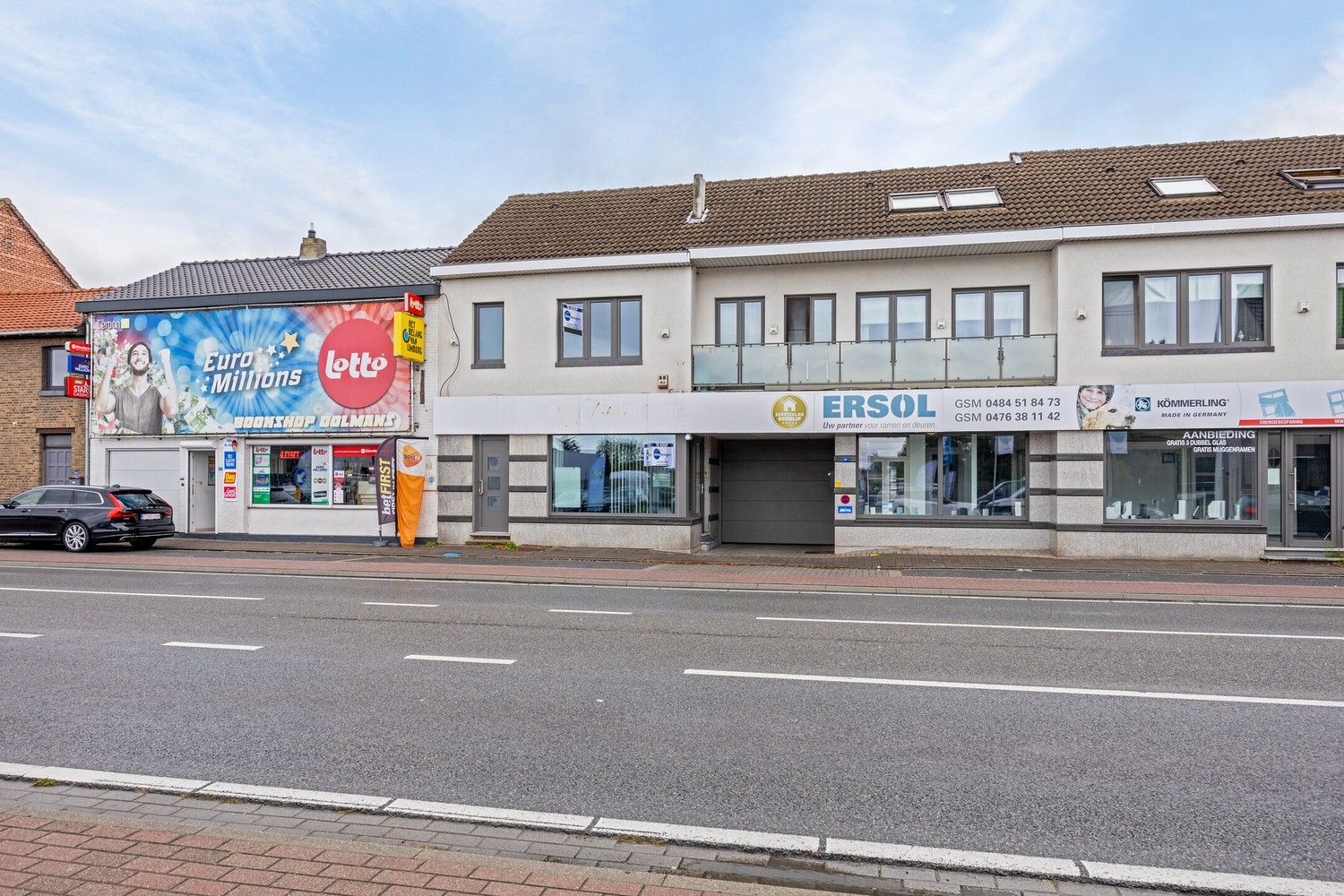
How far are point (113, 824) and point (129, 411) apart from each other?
71.1ft

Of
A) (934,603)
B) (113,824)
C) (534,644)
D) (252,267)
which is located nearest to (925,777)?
(113,824)

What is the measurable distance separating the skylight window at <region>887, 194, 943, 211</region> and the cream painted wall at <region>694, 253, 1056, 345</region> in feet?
4.34

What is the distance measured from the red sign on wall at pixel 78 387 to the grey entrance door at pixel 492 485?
10390 millimetres

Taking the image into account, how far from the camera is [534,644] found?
905cm

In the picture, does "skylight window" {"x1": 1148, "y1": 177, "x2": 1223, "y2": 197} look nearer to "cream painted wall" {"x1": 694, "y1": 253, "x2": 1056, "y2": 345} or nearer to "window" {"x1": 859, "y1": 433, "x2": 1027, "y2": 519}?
"cream painted wall" {"x1": 694, "y1": 253, "x2": 1056, "y2": 345}

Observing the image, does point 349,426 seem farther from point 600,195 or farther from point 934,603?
point 934,603

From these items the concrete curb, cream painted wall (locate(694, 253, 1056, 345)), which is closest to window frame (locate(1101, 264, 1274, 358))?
cream painted wall (locate(694, 253, 1056, 345))

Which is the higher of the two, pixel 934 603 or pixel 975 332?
pixel 975 332

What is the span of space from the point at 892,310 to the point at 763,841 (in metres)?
16.2

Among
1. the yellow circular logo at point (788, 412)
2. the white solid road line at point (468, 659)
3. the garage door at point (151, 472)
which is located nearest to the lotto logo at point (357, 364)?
the garage door at point (151, 472)

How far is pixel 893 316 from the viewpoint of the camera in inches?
755

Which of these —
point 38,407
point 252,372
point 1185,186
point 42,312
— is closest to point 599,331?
point 252,372

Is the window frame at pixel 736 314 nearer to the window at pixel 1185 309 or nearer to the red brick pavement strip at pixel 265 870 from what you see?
the window at pixel 1185 309

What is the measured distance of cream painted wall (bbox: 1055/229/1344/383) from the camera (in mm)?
16812
